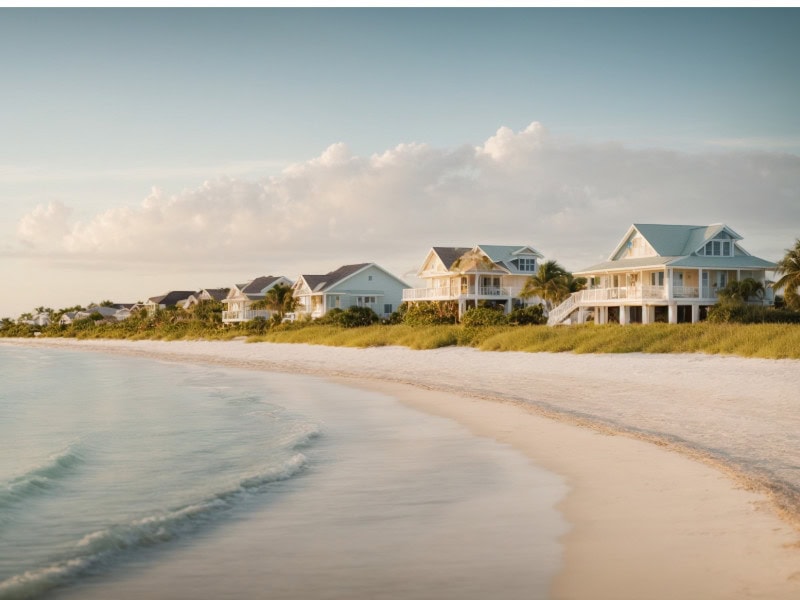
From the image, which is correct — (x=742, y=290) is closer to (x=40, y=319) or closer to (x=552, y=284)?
(x=552, y=284)

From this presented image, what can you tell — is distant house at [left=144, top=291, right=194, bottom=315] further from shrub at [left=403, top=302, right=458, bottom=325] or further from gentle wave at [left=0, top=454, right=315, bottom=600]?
gentle wave at [left=0, top=454, right=315, bottom=600]

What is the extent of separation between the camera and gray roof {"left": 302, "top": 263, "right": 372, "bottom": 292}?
231ft

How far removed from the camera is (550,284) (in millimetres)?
49156

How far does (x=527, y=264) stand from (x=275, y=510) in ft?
177

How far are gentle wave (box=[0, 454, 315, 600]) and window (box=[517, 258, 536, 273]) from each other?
52.1 metres

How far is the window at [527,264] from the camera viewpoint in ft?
198

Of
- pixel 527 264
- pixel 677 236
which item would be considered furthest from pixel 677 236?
pixel 527 264

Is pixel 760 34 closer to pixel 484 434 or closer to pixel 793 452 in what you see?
pixel 793 452

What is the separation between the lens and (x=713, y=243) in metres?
A: 46.2

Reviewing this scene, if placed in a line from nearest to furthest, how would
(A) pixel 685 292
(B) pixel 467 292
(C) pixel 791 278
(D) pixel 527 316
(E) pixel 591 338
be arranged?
(E) pixel 591 338, (C) pixel 791 278, (D) pixel 527 316, (A) pixel 685 292, (B) pixel 467 292

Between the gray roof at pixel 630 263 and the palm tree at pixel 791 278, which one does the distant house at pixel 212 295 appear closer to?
the gray roof at pixel 630 263

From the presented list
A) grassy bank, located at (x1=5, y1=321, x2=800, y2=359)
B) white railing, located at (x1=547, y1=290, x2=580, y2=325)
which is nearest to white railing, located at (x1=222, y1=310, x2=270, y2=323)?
grassy bank, located at (x1=5, y1=321, x2=800, y2=359)

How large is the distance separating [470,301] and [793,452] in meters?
49.9

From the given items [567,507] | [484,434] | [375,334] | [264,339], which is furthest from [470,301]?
[567,507]
